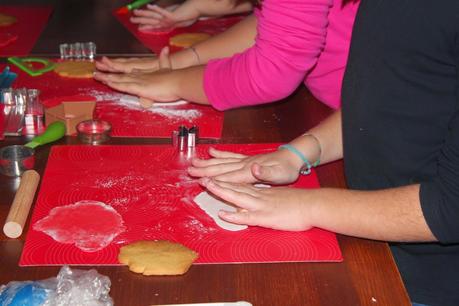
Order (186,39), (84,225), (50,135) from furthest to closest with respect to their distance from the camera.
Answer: (186,39), (50,135), (84,225)

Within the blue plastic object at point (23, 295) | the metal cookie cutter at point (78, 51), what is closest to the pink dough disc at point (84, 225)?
the blue plastic object at point (23, 295)

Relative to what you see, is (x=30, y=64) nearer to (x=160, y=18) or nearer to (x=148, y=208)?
(x=160, y=18)

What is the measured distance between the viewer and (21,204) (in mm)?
941

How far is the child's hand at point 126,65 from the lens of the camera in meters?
1.44

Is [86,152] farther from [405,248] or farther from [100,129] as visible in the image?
[405,248]

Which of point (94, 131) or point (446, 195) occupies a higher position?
point (446, 195)

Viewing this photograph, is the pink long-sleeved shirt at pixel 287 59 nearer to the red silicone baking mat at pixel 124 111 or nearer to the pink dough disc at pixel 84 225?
the red silicone baking mat at pixel 124 111

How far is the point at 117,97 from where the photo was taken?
1341mm

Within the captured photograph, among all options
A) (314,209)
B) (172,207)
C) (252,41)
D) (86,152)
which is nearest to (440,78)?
(314,209)

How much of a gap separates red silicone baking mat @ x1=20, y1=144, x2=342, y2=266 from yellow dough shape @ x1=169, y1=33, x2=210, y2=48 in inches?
21.3

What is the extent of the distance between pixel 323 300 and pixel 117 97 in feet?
2.25

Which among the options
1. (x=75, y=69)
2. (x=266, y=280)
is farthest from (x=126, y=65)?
(x=266, y=280)

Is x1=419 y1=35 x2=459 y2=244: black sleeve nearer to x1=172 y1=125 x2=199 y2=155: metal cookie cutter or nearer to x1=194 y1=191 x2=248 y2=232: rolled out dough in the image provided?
x1=194 y1=191 x2=248 y2=232: rolled out dough

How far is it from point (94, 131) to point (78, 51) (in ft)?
1.38
